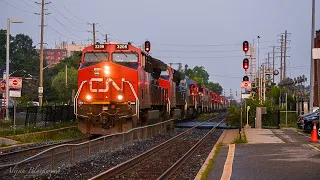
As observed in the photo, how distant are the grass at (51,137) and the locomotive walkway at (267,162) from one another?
10160 mm

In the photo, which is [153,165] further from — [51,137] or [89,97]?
[51,137]

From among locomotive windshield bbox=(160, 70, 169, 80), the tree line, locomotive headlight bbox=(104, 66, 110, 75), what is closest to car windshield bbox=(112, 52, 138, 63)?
locomotive headlight bbox=(104, 66, 110, 75)

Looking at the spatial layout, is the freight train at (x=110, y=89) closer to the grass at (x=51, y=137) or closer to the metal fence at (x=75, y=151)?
the metal fence at (x=75, y=151)

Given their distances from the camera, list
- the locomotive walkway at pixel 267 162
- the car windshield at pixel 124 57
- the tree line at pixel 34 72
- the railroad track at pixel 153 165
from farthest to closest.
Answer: the tree line at pixel 34 72, the car windshield at pixel 124 57, the railroad track at pixel 153 165, the locomotive walkway at pixel 267 162

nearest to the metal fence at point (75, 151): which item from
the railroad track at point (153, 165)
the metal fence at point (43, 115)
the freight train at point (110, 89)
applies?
the freight train at point (110, 89)

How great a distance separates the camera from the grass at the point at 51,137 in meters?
24.7

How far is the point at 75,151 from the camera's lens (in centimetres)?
1530

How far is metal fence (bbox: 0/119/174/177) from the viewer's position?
505 inches

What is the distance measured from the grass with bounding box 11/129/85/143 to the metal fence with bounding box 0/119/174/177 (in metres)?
5.14

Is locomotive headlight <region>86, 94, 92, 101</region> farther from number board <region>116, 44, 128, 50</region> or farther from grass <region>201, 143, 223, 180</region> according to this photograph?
grass <region>201, 143, 223, 180</region>

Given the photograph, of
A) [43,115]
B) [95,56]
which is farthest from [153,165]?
[43,115]

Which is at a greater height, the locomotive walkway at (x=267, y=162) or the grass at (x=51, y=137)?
the locomotive walkway at (x=267, y=162)

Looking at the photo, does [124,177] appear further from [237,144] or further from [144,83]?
[144,83]

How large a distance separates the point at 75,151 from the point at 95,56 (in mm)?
9809
